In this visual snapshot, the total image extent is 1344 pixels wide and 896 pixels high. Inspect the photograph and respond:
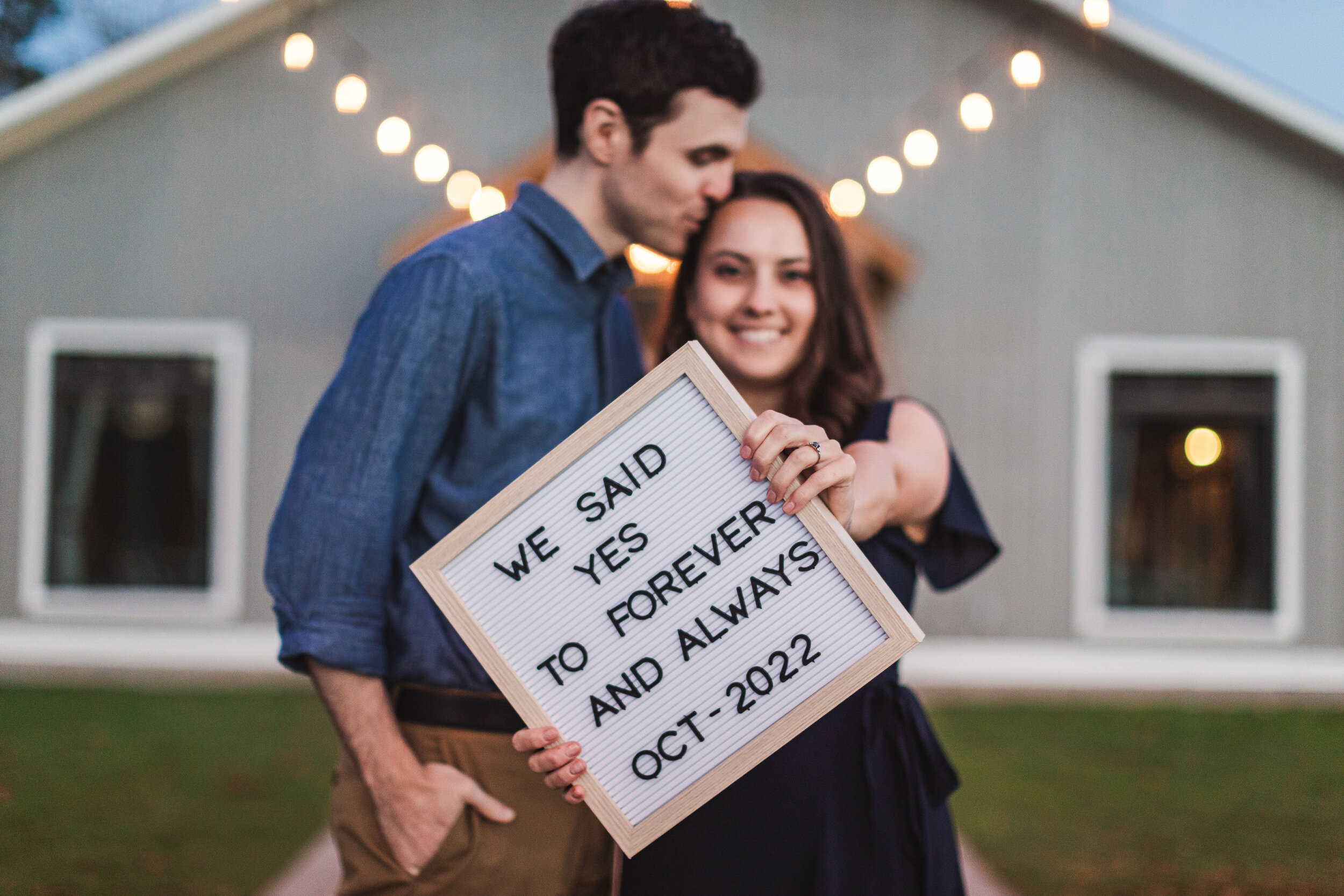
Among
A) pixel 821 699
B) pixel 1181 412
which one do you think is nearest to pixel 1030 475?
pixel 1181 412

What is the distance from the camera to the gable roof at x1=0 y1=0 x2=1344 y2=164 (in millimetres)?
6977

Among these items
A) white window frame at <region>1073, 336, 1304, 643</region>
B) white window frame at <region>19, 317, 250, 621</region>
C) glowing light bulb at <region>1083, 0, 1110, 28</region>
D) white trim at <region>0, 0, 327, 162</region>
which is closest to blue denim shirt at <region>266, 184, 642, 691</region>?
glowing light bulb at <region>1083, 0, 1110, 28</region>

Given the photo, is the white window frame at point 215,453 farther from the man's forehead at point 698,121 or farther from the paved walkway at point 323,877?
the man's forehead at point 698,121

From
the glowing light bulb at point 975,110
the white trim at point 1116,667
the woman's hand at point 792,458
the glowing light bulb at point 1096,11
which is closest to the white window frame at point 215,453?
the white trim at point 1116,667

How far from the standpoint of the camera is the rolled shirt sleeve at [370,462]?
1507mm

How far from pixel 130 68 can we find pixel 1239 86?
25.7 feet

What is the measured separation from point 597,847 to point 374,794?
15.0 inches

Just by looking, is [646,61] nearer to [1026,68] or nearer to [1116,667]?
[1026,68]

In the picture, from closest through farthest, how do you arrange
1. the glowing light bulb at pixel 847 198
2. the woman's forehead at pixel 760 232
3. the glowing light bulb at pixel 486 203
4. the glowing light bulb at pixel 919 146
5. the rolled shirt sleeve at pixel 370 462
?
the rolled shirt sleeve at pixel 370 462, the woman's forehead at pixel 760 232, the glowing light bulb at pixel 919 146, the glowing light bulb at pixel 847 198, the glowing light bulb at pixel 486 203

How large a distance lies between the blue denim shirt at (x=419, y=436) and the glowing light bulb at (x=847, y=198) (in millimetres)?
2713

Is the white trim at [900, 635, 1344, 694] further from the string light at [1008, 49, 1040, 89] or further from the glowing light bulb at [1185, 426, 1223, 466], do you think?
the string light at [1008, 49, 1040, 89]

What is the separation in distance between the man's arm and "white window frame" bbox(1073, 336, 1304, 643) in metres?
7.15

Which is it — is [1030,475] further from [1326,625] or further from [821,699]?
[821,699]

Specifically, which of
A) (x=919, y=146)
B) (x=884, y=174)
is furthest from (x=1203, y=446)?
(x=919, y=146)
